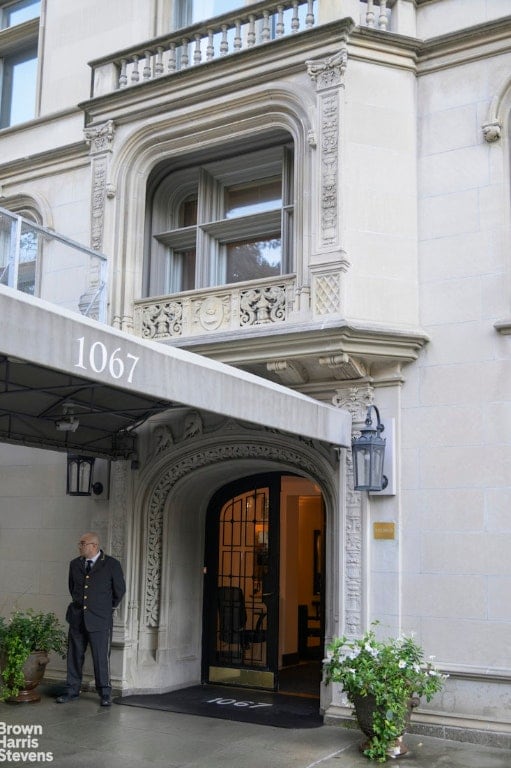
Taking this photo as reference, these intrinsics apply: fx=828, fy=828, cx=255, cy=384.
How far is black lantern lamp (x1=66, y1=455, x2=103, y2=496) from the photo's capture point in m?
10.8

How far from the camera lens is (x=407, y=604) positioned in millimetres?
8961

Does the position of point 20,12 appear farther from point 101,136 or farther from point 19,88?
point 101,136

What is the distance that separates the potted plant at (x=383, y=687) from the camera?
759cm

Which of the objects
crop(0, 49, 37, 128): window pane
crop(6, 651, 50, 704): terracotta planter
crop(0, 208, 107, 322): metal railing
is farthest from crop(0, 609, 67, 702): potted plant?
crop(0, 49, 37, 128): window pane

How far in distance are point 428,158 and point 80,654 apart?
725 cm

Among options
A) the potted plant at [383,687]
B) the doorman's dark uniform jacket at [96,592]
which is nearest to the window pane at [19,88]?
the doorman's dark uniform jacket at [96,592]

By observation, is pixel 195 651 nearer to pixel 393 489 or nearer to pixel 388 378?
pixel 393 489

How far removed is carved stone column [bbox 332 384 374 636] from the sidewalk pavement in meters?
1.21

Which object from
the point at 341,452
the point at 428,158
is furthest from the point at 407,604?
the point at 428,158

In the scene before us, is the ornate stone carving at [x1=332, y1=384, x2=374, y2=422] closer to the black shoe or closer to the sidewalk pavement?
the sidewalk pavement

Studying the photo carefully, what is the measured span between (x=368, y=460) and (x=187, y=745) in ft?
11.2

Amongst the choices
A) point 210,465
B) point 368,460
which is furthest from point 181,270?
point 368,460

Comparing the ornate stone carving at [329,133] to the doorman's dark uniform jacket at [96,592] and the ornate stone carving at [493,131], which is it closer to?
the ornate stone carving at [493,131]

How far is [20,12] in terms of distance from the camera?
14367 millimetres
